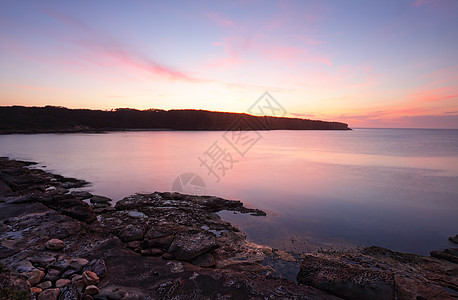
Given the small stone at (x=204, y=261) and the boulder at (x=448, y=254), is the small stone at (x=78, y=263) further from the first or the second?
the boulder at (x=448, y=254)

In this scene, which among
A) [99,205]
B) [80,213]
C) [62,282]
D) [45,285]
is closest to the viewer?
[45,285]

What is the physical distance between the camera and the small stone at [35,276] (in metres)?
4.74

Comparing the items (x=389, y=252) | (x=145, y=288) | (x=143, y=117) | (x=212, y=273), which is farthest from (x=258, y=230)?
(x=143, y=117)

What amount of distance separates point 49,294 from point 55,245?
225 cm

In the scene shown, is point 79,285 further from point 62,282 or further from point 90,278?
point 62,282

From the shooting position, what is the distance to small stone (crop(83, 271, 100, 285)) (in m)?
4.84

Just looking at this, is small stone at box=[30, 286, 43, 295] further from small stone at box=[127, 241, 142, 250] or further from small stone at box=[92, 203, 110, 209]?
small stone at box=[92, 203, 110, 209]

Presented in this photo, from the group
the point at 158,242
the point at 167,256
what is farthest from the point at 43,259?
the point at 167,256

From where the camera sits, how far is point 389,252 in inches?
287

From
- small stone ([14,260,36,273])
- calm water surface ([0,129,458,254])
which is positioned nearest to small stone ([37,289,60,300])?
small stone ([14,260,36,273])

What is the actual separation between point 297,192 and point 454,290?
10.1m

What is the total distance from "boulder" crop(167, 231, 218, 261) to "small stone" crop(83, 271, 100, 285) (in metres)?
1.94

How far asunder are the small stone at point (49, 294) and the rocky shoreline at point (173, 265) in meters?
0.02

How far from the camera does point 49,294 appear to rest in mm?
4406
